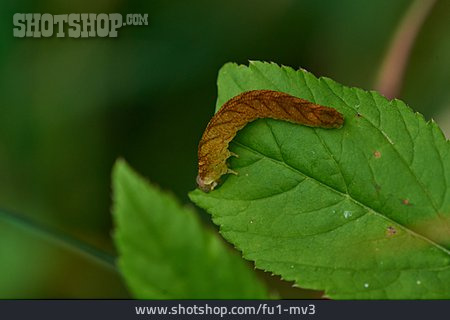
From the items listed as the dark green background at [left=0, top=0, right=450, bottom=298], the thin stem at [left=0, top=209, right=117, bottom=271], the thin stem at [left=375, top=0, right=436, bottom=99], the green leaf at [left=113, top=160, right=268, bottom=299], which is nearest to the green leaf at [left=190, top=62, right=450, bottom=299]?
the green leaf at [left=113, top=160, right=268, bottom=299]

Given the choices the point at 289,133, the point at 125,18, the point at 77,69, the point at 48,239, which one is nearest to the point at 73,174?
the point at 48,239

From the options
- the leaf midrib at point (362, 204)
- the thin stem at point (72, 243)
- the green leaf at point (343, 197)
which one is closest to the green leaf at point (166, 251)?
the green leaf at point (343, 197)

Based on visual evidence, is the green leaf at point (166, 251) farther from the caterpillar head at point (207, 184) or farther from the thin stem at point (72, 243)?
the thin stem at point (72, 243)

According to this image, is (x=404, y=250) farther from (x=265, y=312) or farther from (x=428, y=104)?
(x=428, y=104)

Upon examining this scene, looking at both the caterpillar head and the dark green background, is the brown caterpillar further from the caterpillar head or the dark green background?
the dark green background

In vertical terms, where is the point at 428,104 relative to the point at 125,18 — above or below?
below

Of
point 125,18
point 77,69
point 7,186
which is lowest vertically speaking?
point 7,186

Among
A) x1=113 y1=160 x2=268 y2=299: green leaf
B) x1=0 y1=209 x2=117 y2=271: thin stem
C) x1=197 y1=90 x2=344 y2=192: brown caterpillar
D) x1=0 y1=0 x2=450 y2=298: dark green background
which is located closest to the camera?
x1=113 y1=160 x2=268 y2=299: green leaf
